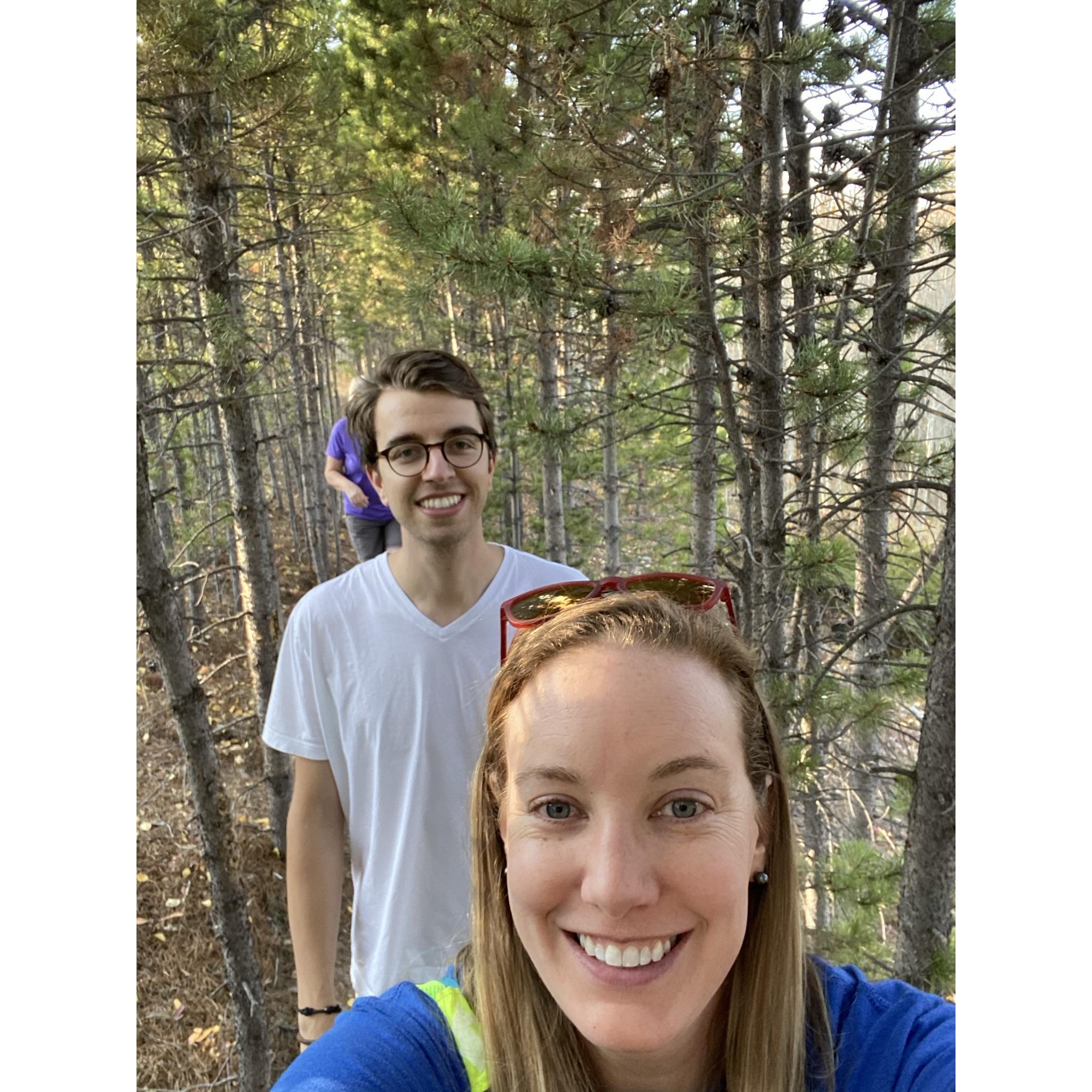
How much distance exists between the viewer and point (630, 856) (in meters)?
0.76

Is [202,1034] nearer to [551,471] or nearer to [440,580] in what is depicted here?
[440,580]

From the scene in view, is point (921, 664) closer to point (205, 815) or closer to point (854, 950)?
point (854, 950)

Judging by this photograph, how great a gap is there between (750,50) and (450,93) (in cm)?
206

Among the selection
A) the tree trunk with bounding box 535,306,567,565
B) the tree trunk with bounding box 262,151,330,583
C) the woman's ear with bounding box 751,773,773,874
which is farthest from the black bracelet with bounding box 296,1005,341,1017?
the tree trunk with bounding box 262,151,330,583

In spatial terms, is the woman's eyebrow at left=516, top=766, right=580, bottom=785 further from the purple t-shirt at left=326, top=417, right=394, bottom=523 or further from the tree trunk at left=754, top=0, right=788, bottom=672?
the purple t-shirt at left=326, top=417, right=394, bottom=523

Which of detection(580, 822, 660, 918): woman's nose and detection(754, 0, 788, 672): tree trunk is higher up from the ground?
detection(754, 0, 788, 672): tree trunk

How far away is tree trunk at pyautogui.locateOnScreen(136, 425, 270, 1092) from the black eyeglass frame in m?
0.99

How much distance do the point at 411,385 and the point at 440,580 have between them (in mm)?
434

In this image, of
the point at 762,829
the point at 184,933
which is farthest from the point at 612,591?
the point at 184,933

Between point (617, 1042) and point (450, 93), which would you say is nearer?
point (617, 1042)

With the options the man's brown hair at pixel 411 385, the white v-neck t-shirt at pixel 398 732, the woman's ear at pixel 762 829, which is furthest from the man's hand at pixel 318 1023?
the man's brown hair at pixel 411 385

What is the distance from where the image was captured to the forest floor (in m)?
3.41
